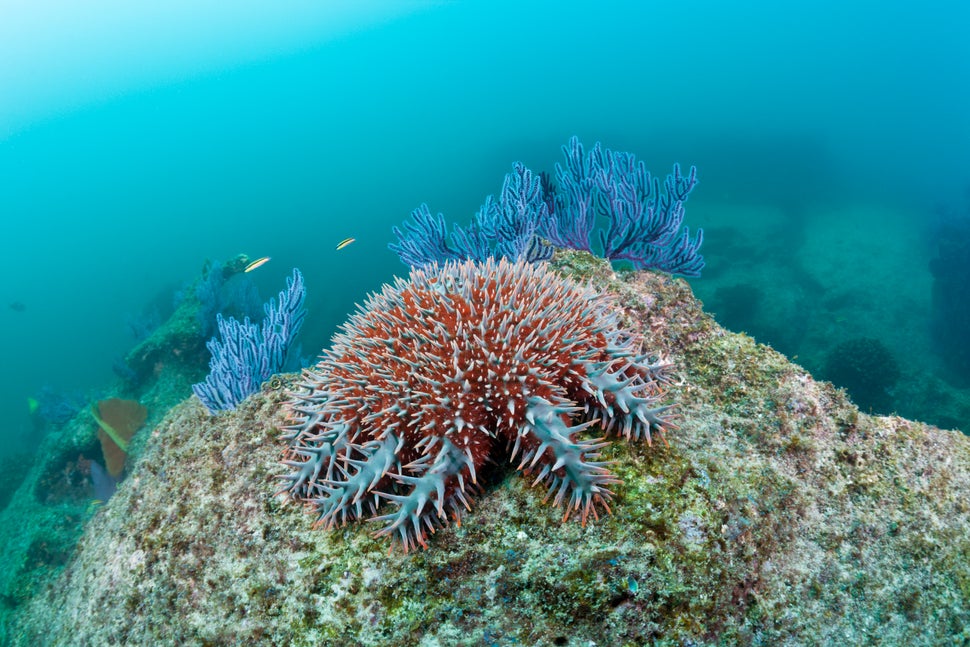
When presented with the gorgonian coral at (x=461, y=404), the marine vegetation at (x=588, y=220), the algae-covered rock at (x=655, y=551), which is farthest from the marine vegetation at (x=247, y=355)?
the gorgonian coral at (x=461, y=404)

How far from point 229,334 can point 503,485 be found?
11.8 ft

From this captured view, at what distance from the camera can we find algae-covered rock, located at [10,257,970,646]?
225cm

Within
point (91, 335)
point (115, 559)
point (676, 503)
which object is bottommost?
point (115, 559)

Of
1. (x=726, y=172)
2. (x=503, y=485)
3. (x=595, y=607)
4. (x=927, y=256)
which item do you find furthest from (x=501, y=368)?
(x=726, y=172)

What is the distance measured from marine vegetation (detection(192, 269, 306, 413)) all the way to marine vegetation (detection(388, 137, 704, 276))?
1.47m

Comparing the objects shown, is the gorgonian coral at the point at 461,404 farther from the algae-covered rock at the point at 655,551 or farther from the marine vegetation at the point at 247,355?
the marine vegetation at the point at 247,355

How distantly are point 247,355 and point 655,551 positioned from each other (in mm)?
3978

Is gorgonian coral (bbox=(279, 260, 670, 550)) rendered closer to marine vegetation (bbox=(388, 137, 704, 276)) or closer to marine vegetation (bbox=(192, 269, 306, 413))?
marine vegetation (bbox=(192, 269, 306, 413))

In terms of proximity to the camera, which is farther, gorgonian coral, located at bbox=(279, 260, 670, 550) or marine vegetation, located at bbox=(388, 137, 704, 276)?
marine vegetation, located at bbox=(388, 137, 704, 276)

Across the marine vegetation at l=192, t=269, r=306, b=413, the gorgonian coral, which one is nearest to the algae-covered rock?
the gorgonian coral

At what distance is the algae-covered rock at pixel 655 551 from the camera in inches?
88.5

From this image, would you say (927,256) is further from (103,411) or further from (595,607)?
(103,411)

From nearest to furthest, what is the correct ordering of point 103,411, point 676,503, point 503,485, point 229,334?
point 676,503, point 503,485, point 229,334, point 103,411

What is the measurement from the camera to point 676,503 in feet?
7.78
